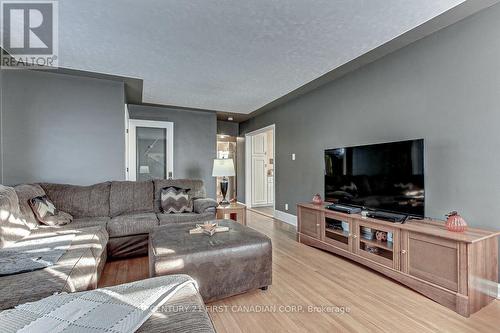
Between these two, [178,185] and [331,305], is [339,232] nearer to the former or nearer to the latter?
[331,305]

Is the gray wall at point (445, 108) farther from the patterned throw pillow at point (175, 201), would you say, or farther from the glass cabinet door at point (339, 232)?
the patterned throw pillow at point (175, 201)

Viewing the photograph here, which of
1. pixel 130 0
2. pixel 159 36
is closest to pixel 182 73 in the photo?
pixel 159 36

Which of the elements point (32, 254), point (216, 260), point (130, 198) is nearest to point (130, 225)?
point (130, 198)

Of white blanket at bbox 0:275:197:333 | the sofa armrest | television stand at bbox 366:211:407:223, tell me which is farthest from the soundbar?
white blanket at bbox 0:275:197:333

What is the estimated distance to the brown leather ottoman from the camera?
1827 mm

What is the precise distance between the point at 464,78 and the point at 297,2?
1.72 meters

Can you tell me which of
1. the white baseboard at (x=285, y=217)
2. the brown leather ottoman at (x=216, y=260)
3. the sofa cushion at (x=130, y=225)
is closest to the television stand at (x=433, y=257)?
the brown leather ottoman at (x=216, y=260)

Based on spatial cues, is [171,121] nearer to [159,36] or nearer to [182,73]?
[182,73]

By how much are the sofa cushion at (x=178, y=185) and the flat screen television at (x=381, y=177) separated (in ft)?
6.60

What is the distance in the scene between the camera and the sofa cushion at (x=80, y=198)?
3.02 meters

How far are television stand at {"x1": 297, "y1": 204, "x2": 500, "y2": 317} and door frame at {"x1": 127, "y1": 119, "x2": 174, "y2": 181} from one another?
3.76 metres

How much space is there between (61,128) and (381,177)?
4155mm

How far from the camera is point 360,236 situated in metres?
2.70

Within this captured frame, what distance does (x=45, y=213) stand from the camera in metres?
2.55
